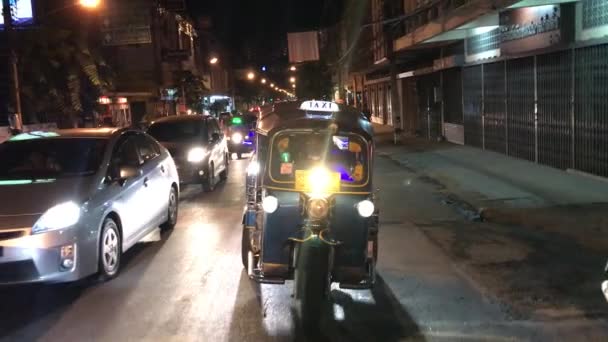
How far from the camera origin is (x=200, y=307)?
6066 millimetres

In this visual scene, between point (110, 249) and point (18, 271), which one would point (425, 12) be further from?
point (18, 271)

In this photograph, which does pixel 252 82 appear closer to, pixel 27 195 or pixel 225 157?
pixel 225 157

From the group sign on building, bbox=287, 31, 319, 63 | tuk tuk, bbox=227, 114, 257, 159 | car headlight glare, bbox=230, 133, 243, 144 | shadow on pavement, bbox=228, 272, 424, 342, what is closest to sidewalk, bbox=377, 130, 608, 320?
shadow on pavement, bbox=228, 272, 424, 342

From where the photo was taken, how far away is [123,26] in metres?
32.2

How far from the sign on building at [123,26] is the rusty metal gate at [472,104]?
17.3m

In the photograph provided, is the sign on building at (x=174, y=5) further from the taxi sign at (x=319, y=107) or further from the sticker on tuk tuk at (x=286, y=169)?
the sticker on tuk tuk at (x=286, y=169)

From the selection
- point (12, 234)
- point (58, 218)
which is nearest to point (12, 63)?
point (58, 218)

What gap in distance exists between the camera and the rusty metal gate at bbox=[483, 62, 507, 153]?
57.2 feet

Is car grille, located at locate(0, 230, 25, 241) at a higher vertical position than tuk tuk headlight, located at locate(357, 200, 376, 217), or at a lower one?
lower

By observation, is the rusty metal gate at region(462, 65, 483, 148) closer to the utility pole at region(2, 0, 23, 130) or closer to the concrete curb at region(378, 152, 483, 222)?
the concrete curb at region(378, 152, 483, 222)

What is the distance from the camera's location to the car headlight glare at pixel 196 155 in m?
13.7

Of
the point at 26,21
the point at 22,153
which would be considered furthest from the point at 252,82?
the point at 22,153

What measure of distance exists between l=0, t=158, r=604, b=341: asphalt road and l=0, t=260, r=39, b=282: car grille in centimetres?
32

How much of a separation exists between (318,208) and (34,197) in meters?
2.99
